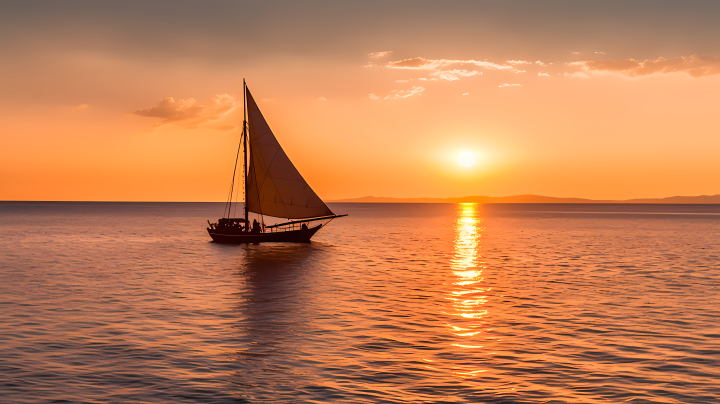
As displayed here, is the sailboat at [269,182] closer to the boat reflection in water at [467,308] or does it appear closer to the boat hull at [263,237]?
the boat hull at [263,237]

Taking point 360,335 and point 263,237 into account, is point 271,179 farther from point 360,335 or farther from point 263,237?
point 360,335

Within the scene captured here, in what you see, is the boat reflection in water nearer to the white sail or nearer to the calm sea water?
the calm sea water

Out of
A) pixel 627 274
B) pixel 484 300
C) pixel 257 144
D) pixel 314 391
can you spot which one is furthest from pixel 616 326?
pixel 257 144

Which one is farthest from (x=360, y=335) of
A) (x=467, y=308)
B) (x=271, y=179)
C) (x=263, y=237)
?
(x=263, y=237)

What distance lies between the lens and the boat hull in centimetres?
6819

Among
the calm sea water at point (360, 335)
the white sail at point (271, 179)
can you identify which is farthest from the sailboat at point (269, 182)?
the calm sea water at point (360, 335)

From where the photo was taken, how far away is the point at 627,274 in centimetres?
4162

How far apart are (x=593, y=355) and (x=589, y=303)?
37.0 feet

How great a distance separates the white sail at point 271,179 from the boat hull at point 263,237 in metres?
3.33

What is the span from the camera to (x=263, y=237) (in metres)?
68.0

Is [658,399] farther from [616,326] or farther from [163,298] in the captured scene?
[163,298]

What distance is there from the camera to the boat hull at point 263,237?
224 feet

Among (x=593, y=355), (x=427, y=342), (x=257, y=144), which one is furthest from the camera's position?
(x=257, y=144)

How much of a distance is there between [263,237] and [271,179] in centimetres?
757
